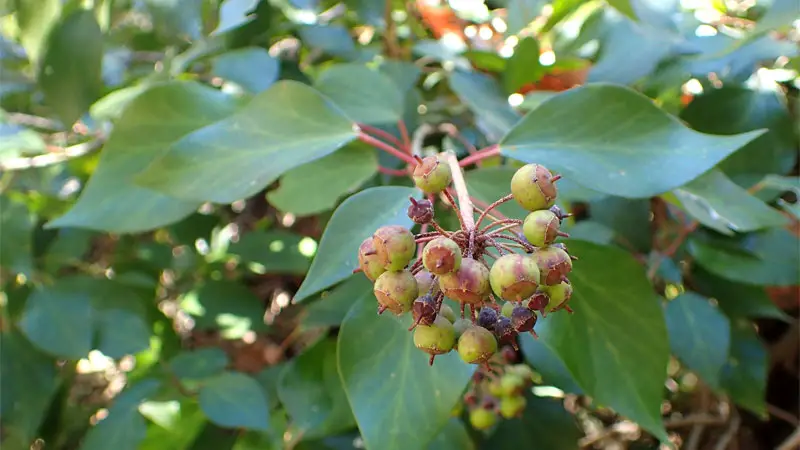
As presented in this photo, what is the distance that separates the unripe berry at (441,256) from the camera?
359 millimetres

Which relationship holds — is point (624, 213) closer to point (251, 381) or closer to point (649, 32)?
point (649, 32)

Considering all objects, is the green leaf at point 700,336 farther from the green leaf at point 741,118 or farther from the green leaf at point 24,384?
the green leaf at point 24,384

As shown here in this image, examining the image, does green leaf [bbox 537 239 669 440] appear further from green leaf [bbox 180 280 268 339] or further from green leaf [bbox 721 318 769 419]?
green leaf [bbox 180 280 268 339]

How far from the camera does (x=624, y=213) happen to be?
0.78 meters

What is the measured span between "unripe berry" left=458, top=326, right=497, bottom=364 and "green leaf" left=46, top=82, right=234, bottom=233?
0.37 metres

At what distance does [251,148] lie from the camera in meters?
0.54

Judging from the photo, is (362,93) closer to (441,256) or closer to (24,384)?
(441,256)

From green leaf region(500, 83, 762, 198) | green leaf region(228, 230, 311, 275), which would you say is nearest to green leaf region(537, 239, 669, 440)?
green leaf region(500, 83, 762, 198)

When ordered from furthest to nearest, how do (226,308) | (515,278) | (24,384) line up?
(226,308) → (24,384) → (515,278)

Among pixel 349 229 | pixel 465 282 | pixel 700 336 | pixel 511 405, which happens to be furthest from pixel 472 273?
pixel 700 336

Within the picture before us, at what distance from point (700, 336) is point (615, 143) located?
35 centimetres

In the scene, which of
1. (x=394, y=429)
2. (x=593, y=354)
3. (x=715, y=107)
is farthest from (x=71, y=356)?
(x=715, y=107)

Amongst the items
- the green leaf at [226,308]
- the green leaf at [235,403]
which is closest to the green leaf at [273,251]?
the green leaf at [226,308]

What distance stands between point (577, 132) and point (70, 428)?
1072 mm
